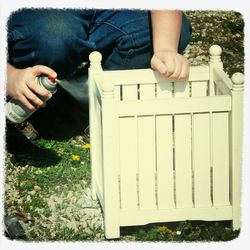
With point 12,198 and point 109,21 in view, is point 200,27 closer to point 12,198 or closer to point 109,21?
point 109,21

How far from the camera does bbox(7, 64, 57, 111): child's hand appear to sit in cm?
300

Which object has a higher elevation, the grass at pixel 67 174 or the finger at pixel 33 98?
the finger at pixel 33 98

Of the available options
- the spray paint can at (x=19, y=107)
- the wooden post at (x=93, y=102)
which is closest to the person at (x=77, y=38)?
the spray paint can at (x=19, y=107)

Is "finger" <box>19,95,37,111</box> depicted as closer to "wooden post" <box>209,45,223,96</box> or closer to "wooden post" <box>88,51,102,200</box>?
"wooden post" <box>88,51,102,200</box>

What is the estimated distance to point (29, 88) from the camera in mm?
3023

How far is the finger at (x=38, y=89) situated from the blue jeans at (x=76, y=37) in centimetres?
44

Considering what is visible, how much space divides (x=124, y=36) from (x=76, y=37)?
21cm

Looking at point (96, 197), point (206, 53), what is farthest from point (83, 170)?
point (206, 53)

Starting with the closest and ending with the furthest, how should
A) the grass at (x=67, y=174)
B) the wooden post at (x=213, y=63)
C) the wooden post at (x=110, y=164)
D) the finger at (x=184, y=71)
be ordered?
the wooden post at (x=110, y=164) → the grass at (x=67, y=174) → the finger at (x=184, y=71) → the wooden post at (x=213, y=63)

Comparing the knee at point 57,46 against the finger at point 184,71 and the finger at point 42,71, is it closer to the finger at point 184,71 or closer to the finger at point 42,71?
the finger at point 42,71

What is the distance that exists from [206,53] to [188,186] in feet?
4.60

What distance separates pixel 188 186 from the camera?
276 centimetres

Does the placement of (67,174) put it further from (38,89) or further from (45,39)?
(45,39)

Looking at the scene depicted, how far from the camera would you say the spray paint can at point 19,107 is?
3021mm
